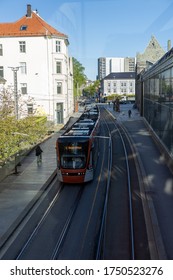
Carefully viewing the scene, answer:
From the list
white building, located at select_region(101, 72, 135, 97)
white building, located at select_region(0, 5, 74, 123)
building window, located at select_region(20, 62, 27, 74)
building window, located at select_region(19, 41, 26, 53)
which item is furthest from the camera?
white building, located at select_region(101, 72, 135, 97)

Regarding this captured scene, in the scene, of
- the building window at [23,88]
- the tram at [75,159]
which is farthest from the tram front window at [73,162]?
the building window at [23,88]

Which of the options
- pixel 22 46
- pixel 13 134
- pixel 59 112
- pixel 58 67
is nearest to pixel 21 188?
pixel 13 134

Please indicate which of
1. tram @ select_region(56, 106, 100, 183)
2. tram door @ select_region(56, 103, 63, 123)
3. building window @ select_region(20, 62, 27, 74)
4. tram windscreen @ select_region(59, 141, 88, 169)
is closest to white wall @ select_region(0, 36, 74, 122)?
building window @ select_region(20, 62, 27, 74)

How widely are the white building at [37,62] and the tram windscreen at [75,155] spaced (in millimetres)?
20405

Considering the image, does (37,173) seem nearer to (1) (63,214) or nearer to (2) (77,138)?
(2) (77,138)

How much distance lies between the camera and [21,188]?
1301cm

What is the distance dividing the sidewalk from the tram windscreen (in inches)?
57.9

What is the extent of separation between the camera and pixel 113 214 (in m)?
10.2

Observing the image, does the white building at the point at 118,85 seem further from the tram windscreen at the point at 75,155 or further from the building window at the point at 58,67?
the tram windscreen at the point at 75,155

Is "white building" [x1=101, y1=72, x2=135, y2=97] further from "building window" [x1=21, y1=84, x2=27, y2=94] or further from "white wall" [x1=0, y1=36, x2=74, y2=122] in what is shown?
"building window" [x1=21, y1=84, x2=27, y2=94]

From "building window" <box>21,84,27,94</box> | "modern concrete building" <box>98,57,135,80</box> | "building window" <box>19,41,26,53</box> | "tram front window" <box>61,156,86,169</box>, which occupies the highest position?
"building window" <box>19,41,26,53</box>

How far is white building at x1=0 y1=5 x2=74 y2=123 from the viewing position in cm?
3300

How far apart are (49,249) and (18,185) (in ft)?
20.1
